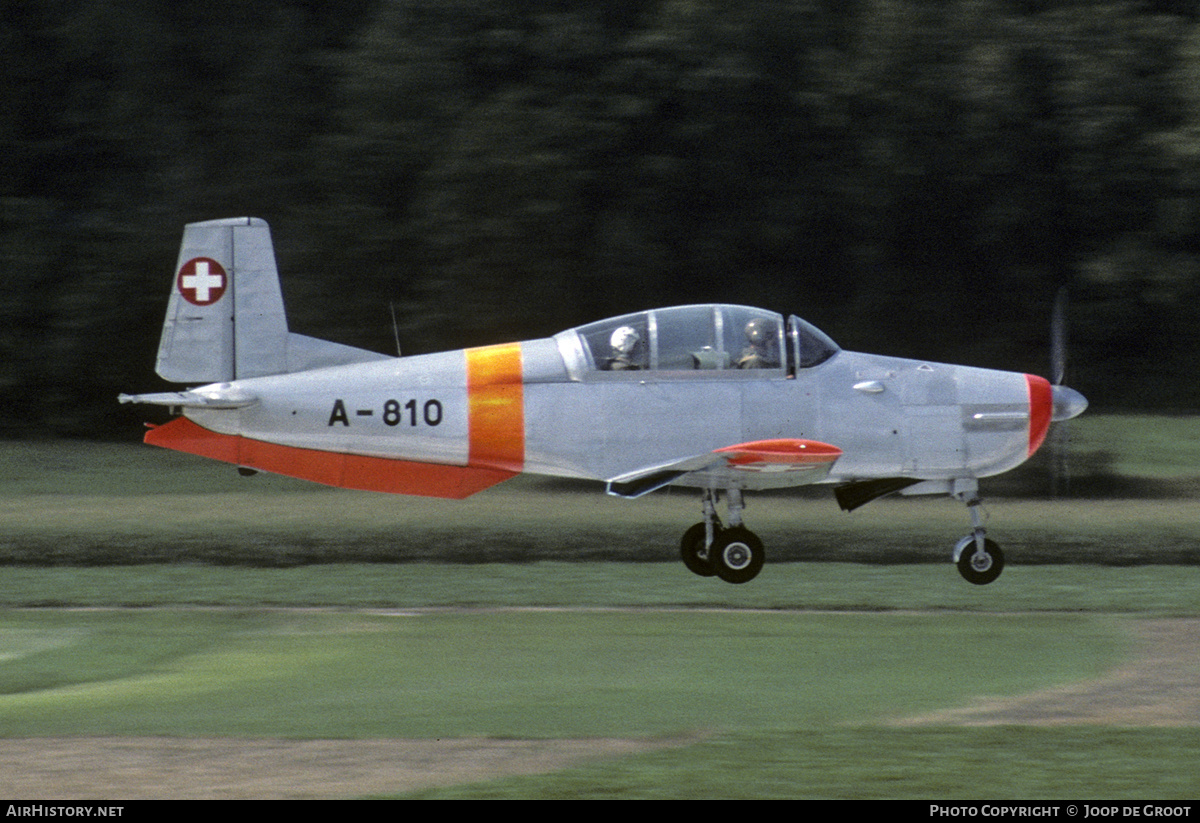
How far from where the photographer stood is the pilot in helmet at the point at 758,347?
508 inches

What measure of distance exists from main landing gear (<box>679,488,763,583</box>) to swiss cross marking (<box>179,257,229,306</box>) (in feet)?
13.5

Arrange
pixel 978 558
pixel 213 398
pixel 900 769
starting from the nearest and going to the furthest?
1. pixel 900 769
2. pixel 213 398
3. pixel 978 558

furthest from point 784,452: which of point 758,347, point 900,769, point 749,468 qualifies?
point 900,769

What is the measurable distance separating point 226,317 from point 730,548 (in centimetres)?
431

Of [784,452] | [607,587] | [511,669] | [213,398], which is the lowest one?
[511,669]

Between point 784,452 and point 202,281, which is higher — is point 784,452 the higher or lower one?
the lower one

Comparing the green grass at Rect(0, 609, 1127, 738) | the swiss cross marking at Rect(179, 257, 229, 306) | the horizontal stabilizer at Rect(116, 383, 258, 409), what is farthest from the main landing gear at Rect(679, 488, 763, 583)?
the swiss cross marking at Rect(179, 257, 229, 306)

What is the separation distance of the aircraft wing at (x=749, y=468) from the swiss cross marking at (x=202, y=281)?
11.1 ft

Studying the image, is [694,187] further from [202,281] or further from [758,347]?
[202,281]

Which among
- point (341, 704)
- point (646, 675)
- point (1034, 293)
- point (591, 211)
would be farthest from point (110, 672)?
point (1034, 293)

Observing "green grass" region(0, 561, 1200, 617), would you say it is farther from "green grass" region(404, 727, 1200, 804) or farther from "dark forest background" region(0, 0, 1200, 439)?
"green grass" region(404, 727, 1200, 804)

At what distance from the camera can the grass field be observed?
10.0m

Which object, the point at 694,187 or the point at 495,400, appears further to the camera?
the point at 694,187

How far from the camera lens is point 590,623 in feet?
49.2
